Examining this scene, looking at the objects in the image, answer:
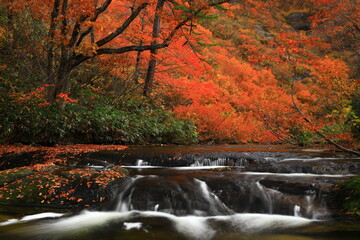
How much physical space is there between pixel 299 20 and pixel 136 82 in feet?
102

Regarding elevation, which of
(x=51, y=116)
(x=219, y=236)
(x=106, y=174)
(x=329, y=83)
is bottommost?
(x=219, y=236)

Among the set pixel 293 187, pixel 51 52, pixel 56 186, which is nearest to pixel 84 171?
pixel 56 186

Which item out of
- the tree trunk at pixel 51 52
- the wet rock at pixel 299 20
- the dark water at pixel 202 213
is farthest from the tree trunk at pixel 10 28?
the wet rock at pixel 299 20

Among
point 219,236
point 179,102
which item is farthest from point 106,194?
point 179,102

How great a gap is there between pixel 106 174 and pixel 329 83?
14.6 metres

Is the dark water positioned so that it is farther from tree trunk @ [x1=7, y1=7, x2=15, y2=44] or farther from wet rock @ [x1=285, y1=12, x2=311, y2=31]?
wet rock @ [x1=285, y1=12, x2=311, y2=31]

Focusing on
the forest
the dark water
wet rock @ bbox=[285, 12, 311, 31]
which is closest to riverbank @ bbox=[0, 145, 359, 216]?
the dark water

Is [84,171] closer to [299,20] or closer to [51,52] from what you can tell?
[51,52]

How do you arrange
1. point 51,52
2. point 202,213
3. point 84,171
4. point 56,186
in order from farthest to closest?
1. point 51,52
2. point 84,171
3. point 56,186
4. point 202,213

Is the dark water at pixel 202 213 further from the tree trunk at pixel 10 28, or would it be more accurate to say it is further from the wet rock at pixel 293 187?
the tree trunk at pixel 10 28

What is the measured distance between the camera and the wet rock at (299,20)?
116ft

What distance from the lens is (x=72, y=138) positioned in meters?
9.35

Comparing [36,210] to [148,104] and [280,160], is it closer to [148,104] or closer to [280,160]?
[280,160]

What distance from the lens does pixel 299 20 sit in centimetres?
3625
